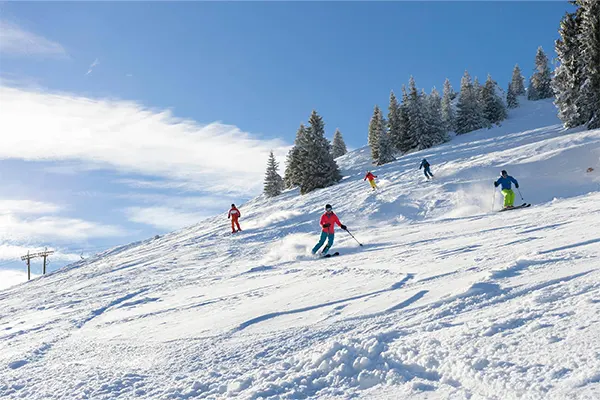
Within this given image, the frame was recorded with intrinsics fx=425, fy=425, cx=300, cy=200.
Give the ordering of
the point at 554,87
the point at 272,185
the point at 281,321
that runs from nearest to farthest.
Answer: the point at 281,321, the point at 554,87, the point at 272,185

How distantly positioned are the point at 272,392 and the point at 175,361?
1729 mm

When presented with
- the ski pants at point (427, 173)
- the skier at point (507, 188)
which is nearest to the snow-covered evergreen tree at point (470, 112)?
the ski pants at point (427, 173)

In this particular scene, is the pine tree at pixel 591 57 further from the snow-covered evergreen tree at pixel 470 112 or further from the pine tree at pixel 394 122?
the snow-covered evergreen tree at pixel 470 112

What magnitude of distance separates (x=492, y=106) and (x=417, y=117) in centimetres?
2292

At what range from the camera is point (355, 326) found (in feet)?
17.1

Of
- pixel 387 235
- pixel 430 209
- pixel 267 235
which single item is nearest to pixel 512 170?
pixel 430 209

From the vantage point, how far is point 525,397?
9.82 feet

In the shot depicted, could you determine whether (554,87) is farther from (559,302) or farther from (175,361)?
(175,361)

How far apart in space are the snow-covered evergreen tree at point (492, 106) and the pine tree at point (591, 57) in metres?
45.0

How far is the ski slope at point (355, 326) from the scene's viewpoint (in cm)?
362

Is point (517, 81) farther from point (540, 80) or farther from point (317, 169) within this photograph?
point (317, 169)

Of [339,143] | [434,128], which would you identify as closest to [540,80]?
[339,143]

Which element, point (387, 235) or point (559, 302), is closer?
point (559, 302)

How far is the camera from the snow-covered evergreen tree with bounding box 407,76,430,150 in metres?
58.7
